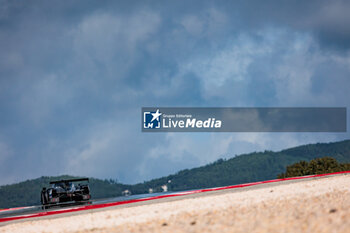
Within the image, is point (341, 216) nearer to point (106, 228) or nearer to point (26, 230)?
point (106, 228)

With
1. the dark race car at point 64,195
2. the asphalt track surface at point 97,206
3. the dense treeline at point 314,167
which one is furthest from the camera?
the dense treeline at point 314,167

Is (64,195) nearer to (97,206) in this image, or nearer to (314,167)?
(97,206)

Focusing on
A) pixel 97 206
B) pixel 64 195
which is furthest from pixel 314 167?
pixel 97 206

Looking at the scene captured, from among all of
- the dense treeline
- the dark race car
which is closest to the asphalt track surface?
the dark race car

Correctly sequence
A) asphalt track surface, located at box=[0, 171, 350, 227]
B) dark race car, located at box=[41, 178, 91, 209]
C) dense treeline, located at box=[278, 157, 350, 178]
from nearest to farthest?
1. asphalt track surface, located at box=[0, 171, 350, 227]
2. dark race car, located at box=[41, 178, 91, 209]
3. dense treeline, located at box=[278, 157, 350, 178]

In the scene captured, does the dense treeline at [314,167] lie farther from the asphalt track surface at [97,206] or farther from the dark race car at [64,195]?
Answer: the dark race car at [64,195]

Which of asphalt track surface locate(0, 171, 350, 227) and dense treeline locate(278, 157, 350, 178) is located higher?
dense treeline locate(278, 157, 350, 178)

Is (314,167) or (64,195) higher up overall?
(314,167)

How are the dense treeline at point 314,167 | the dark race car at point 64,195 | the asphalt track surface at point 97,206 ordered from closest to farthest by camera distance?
the asphalt track surface at point 97,206
the dark race car at point 64,195
the dense treeline at point 314,167

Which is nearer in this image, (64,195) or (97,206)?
(97,206)

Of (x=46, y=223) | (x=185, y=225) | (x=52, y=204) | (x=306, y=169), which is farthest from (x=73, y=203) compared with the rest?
(x=306, y=169)

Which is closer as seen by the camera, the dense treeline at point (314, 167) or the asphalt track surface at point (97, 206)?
the asphalt track surface at point (97, 206)

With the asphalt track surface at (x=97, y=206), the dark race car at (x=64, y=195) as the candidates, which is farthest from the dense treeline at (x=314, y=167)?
the dark race car at (x=64, y=195)

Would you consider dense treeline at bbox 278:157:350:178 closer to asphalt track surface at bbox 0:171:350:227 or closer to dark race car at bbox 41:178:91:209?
asphalt track surface at bbox 0:171:350:227
